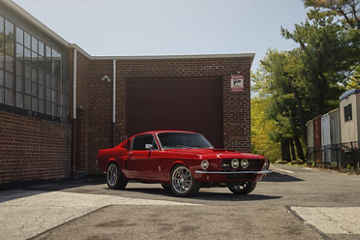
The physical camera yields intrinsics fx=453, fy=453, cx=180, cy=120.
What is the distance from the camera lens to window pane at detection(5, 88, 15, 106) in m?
11.7

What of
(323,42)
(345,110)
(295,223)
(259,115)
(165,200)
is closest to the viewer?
(295,223)

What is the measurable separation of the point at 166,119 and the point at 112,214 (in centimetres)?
1145

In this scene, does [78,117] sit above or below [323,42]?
below

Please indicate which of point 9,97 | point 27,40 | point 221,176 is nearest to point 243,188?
point 221,176

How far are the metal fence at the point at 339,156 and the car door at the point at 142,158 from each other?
499 inches

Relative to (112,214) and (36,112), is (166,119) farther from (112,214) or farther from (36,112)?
(112,214)

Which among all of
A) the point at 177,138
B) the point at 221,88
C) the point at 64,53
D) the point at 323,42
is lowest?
the point at 177,138

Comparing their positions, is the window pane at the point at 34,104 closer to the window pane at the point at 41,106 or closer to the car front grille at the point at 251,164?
the window pane at the point at 41,106

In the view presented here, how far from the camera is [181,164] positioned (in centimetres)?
908

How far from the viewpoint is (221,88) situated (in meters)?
17.8

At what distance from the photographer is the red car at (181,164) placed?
28.6 ft

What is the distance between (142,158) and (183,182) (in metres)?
1.48

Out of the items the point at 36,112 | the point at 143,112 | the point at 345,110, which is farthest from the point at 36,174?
the point at 345,110

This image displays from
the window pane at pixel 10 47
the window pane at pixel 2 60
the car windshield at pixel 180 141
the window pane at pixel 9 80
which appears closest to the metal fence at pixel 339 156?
the car windshield at pixel 180 141
